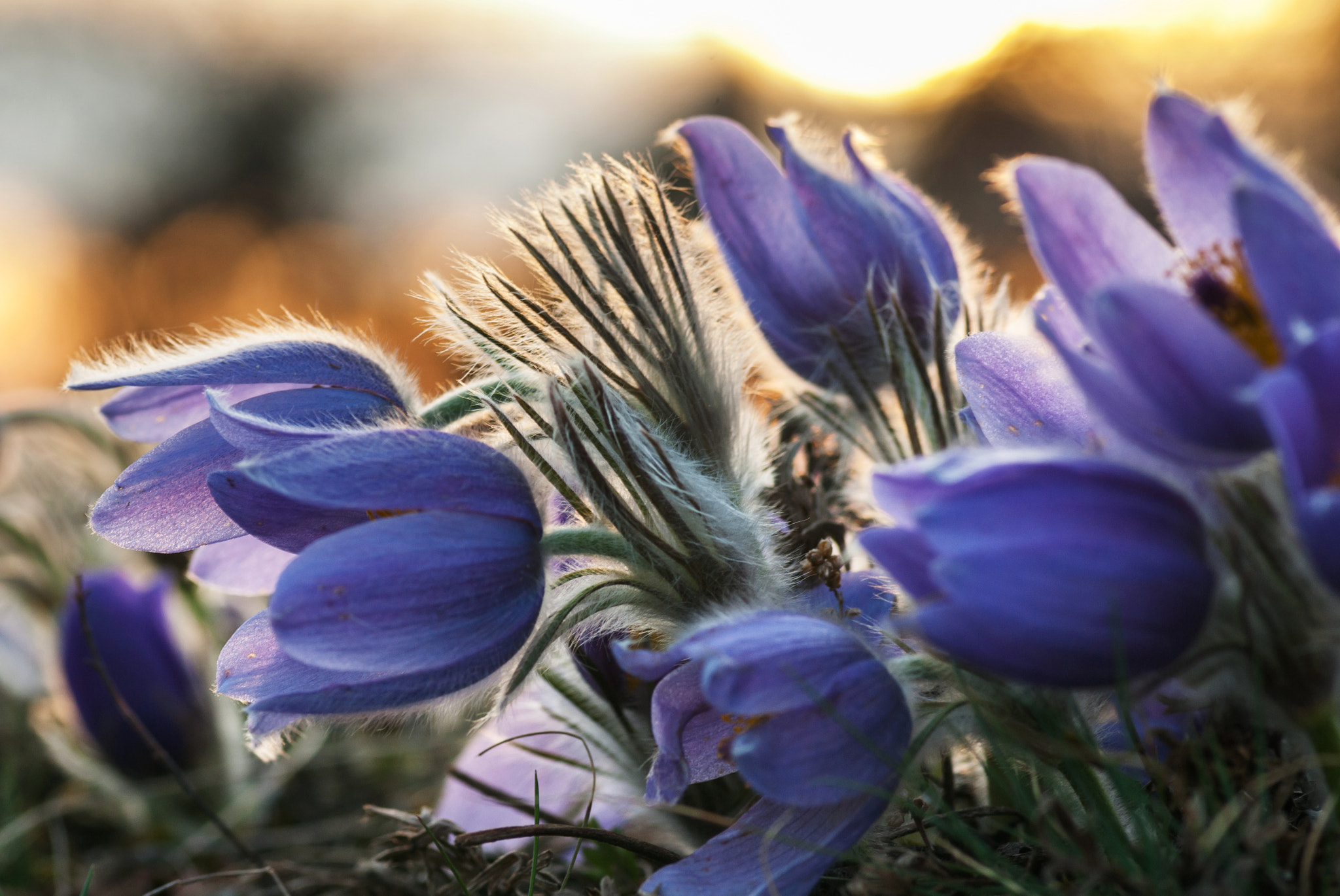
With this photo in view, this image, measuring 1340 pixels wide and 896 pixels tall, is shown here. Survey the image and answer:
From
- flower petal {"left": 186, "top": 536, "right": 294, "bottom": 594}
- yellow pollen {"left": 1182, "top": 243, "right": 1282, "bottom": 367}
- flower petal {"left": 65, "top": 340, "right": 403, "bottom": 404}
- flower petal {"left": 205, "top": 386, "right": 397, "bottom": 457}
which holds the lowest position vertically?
flower petal {"left": 186, "top": 536, "right": 294, "bottom": 594}

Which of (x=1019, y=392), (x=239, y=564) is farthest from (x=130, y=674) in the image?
(x=1019, y=392)

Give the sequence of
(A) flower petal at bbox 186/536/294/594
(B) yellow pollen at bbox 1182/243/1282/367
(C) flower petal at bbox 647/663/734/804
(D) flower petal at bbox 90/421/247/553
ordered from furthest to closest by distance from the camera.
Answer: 1. (A) flower petal at bbox 186/536/294/594
2. (D) flower petal at bbox 90/421/247/553
3. (C) flower petal at bbox 647/663/734/804
4. (B) yellow pollen at bbox 1182/243/1282/367

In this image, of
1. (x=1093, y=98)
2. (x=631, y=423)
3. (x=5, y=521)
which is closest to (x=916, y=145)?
(x=1093, y=98)

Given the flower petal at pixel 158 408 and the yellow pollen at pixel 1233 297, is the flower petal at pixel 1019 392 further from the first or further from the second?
the flower petal at pixel 158 408

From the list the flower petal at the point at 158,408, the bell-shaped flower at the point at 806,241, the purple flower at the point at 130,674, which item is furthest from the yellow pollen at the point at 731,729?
the purple flower at the point at 130,674

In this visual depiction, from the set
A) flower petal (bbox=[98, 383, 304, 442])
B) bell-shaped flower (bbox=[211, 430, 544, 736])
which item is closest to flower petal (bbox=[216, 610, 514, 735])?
bell-shaped flower (bbox=[211, 430, 544, 736])

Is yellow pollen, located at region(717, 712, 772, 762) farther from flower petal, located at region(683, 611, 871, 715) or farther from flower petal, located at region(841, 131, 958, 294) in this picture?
flower petal, located at region(841, 131, 958, 294)
